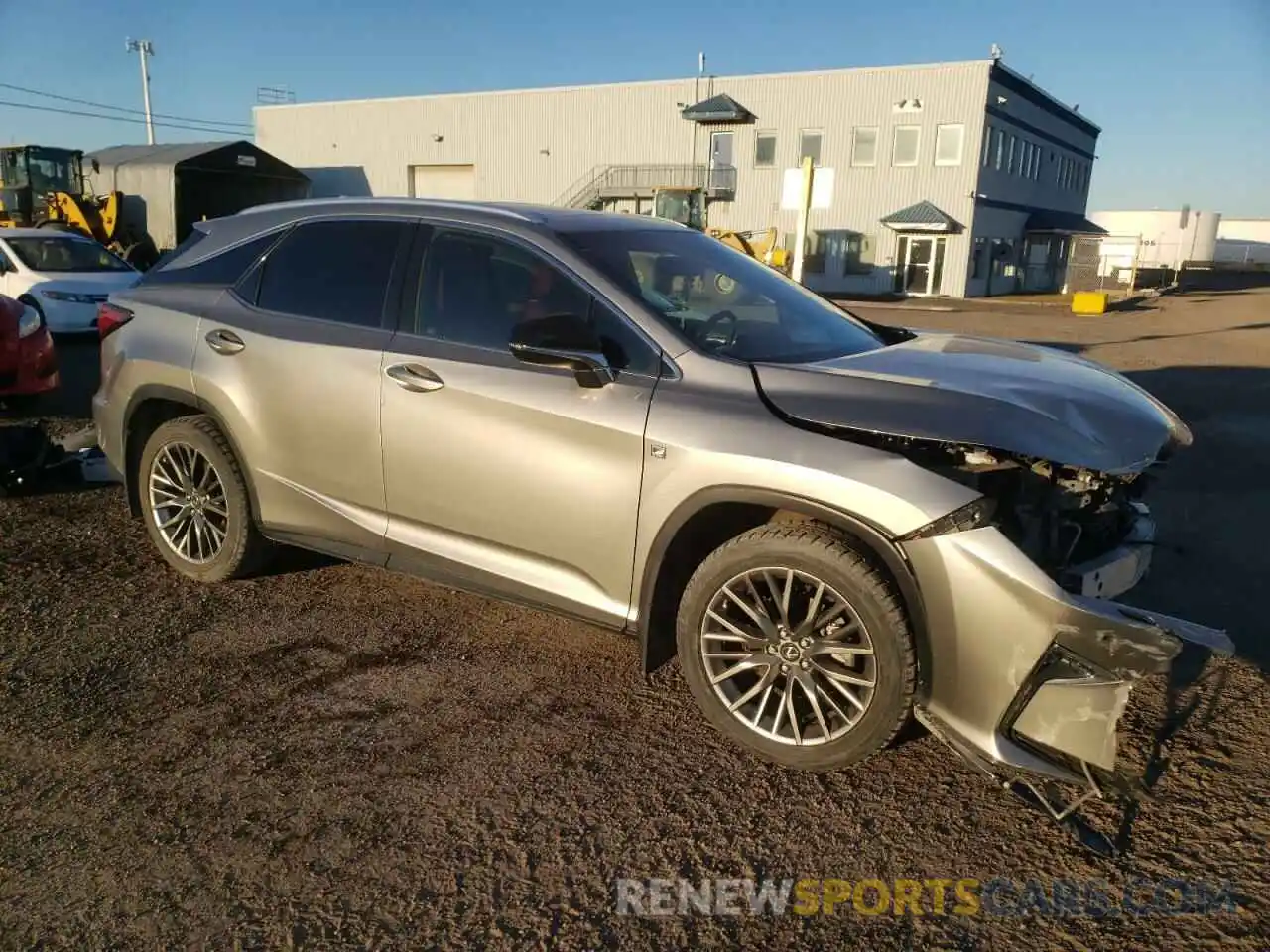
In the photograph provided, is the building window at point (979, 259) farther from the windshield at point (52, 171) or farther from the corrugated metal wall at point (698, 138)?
the windshield at point (52, 171)

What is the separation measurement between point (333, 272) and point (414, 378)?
791 millimetres

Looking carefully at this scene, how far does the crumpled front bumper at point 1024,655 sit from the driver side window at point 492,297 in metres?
1.38

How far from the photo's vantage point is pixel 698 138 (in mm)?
41375

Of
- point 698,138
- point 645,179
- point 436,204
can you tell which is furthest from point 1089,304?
point 436,204

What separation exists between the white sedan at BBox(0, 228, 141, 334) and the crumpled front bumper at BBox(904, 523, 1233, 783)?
485 inches

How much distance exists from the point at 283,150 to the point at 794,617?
189 ft

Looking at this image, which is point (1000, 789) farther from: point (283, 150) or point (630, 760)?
point (283, 150)

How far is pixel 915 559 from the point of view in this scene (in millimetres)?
2812

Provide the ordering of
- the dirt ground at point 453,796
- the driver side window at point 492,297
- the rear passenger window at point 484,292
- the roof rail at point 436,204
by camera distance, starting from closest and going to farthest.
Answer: the dirt ground at point 453,796 < the driver side window at point 492,297 < the rear passenger window at point 484,292 < the roof rail at point 436,204

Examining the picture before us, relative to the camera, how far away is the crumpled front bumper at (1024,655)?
8.70 ft

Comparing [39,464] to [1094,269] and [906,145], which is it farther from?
[1094,269]

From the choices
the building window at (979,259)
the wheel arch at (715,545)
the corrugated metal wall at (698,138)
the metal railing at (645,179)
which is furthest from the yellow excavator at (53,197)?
the building window at (979,259)

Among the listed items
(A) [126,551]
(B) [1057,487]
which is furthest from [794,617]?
(A) [126,551]

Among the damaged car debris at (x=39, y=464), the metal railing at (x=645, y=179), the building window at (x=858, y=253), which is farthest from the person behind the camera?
the metal railing at (x=645, y=179)
